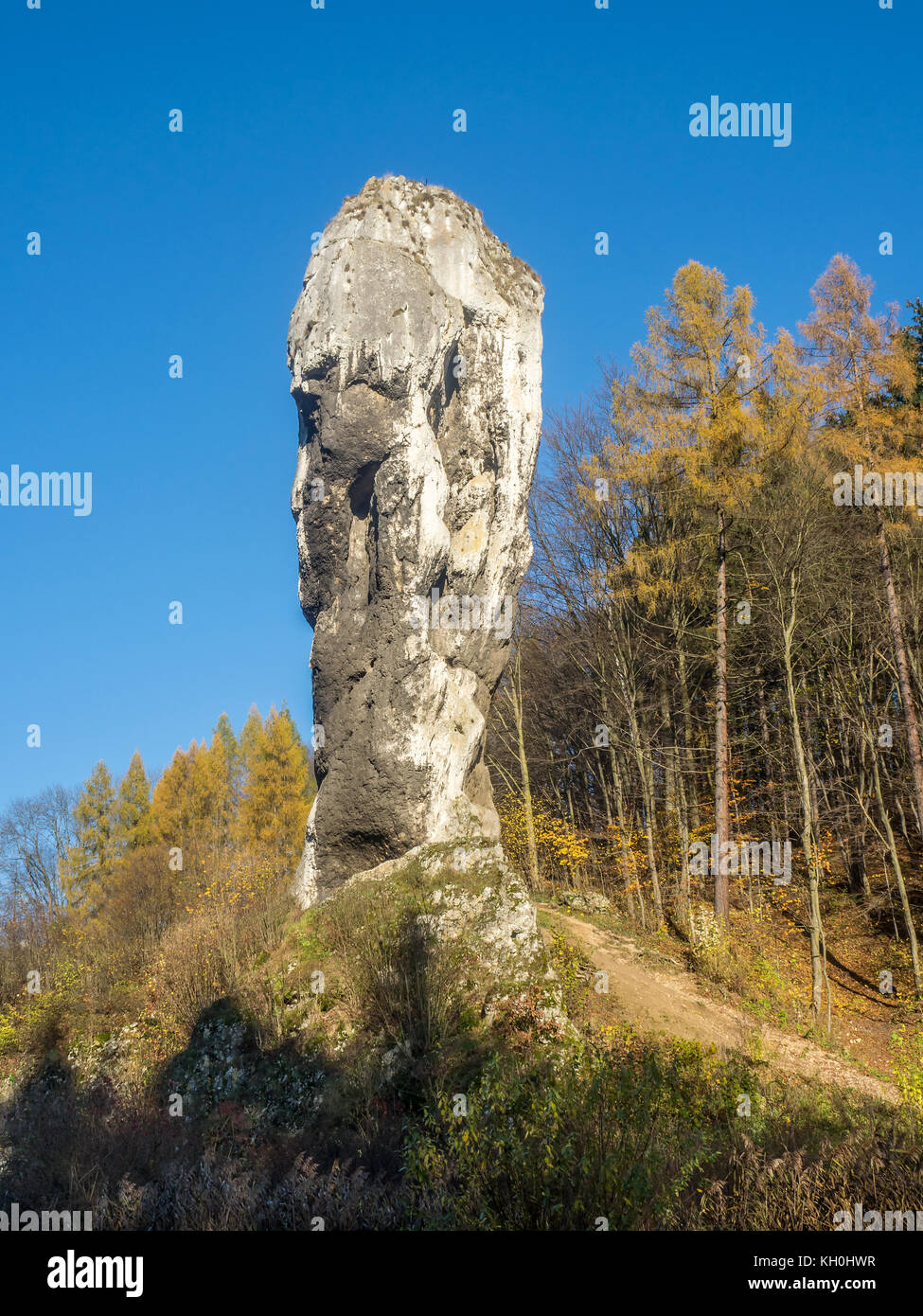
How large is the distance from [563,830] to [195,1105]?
11.0m

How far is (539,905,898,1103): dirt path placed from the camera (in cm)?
1198

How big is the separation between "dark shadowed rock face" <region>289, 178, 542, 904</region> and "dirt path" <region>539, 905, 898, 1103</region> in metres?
3.04

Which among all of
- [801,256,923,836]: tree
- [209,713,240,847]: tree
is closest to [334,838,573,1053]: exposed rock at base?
[801,256,923,836]: tree

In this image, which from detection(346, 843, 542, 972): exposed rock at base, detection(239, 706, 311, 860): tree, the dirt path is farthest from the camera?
detection(239, 706, 311, 860): tree

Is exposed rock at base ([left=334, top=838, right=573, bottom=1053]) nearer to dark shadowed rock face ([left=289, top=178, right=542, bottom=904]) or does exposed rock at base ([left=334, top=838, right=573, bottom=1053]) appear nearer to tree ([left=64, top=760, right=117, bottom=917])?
dark shadowed rock face ([left=289, top=178, right=542, bottom=904])

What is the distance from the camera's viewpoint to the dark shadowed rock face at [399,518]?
1408cm

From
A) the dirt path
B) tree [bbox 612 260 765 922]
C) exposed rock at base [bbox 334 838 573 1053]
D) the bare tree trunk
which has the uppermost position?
tree [bbox 612 260 765 922]

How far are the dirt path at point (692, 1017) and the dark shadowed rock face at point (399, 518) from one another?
9.97ft

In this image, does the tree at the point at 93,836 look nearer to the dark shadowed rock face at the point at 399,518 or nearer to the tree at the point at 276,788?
the tree at the point at 276,788

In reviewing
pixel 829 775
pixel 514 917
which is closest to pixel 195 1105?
pixel 514 917

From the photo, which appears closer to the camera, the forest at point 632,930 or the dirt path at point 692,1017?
the forest at point 632,930

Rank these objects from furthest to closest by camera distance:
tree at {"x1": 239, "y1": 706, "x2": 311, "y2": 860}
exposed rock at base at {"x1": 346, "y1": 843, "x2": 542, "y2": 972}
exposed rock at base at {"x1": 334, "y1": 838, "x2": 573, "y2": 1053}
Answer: tree at {"x1": 239, "y1": 706, "x2": 311, "y2": 860} → exposed rock at base at {"x1": 346, "y1": 843, "x2": 542, "y2": 972} → exposed rock at base at {"x1": 334, "y1": 838, "x2": 573, "y2": 1053}

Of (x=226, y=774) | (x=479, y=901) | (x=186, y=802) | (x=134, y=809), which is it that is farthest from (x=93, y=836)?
(x=479, y=901)

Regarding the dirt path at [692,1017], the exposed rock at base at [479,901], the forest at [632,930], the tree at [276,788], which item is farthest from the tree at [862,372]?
the tree at [276,788]
